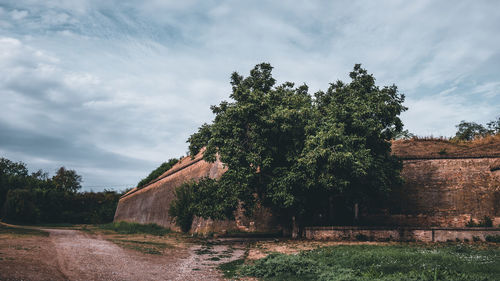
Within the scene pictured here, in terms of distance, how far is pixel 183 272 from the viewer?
9250 millimetres

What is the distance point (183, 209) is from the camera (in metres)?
24.4

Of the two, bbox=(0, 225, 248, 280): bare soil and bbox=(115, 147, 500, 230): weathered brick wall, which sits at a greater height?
bbox=(115, 147, 500, 230): weathered brick wall

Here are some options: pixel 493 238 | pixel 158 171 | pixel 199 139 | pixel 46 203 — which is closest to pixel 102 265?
pixel 199 139

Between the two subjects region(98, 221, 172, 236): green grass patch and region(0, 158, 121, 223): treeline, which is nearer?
region(98, 221, 172, 236): green grass patch

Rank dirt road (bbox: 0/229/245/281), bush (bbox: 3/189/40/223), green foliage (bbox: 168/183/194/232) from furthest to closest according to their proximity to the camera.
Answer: bush (bbox: 3/189/40/223)
green foliage (bbox: 168/183/194/232)
dirt road (bbox: 0/229/245/281)

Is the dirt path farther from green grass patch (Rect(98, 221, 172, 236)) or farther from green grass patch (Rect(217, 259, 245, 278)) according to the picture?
green grass patch (Rect(98, 221, 172, 236))

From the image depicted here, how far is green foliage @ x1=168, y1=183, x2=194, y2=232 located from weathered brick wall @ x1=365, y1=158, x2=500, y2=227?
41.0ft

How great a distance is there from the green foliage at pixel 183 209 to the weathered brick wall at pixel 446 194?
12.5 meters

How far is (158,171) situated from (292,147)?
93.0ft

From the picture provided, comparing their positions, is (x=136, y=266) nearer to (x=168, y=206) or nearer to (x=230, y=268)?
(x=230, y=268)

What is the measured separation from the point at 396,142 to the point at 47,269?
83.5 feet

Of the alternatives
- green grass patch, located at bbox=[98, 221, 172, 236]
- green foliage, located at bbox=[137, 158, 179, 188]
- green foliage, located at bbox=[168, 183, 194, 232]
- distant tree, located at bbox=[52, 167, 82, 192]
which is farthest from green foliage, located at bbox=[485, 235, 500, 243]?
distant tree, located at bbox=[52, 167, 82, 192]

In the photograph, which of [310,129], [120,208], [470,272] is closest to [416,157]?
[310,129]

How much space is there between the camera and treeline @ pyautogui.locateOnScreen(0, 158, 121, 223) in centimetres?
3947
